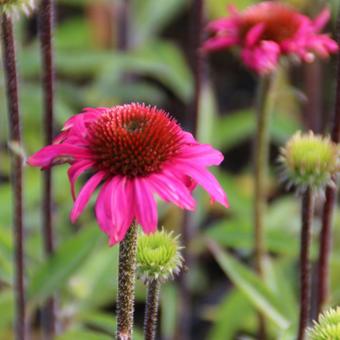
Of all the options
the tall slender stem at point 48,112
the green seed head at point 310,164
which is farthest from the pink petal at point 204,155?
the tall slender stem at point 48,112

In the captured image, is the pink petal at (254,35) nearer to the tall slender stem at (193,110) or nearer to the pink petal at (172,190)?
the tall slender stem at (193,110)

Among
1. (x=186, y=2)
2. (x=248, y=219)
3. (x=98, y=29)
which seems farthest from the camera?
(x=186, y=2)

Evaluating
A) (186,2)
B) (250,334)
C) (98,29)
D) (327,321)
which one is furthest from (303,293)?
(186,2)

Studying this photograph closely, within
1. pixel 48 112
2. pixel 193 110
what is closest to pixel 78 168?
pixel 48 112

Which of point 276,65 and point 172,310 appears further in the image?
point 172,310

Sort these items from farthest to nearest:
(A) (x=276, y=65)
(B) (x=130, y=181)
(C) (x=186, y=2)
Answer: (C) (x=186, y=2), (A) (x=276, y=65), (B) (x=130, y=181)

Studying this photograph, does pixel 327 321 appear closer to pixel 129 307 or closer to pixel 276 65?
pixel 129 307
